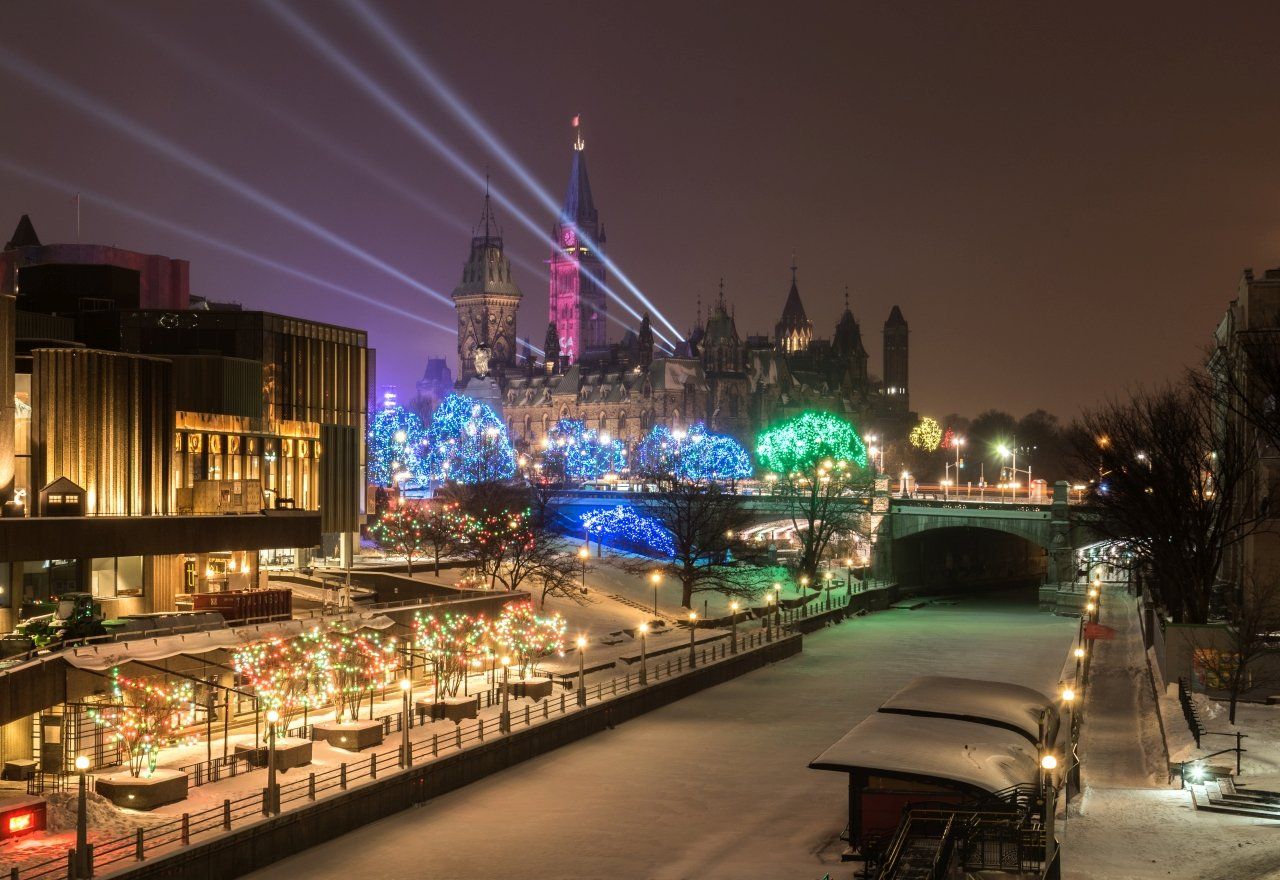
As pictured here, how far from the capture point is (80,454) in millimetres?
45781

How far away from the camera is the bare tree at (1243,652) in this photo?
43.8 metres

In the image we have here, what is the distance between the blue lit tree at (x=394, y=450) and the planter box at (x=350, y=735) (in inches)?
3303

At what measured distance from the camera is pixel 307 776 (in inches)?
1405

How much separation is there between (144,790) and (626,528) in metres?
68.4

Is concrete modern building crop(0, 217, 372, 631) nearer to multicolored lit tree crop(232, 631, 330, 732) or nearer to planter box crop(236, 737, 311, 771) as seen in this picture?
multicolored lit tree crop(232, 631, 330, 732)

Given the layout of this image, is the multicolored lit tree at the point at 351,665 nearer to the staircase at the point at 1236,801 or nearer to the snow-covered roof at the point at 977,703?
the snow-covered roof at the point at 977,703

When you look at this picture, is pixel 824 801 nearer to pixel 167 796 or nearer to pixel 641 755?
pixel 641 755

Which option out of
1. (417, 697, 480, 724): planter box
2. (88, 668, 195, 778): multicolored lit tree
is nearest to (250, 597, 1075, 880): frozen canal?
(417, 697, 480, 724): planter box

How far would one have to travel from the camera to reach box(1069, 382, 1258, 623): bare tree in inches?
2061

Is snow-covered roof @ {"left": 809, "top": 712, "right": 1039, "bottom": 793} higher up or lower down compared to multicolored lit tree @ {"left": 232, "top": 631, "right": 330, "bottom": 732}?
lower down

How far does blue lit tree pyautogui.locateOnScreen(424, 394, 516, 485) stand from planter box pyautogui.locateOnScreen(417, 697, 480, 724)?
53134 millimetres

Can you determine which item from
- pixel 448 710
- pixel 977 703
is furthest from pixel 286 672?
pixel 977 703

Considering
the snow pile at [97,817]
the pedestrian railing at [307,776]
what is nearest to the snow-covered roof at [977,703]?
the pedestrian railing at [307,776]

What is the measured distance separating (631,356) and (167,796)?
549 feet
